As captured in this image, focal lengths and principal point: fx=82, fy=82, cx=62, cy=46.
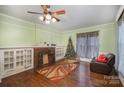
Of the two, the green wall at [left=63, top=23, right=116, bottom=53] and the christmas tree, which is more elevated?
the green wall at [left=63, top=23, right=116, bottom=53]

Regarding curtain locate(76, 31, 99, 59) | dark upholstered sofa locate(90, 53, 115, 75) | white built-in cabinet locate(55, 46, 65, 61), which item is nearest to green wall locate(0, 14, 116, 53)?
curtain locate(76, 31, 99, 59)

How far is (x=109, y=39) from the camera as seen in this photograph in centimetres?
415

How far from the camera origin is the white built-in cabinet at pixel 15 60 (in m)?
2.69

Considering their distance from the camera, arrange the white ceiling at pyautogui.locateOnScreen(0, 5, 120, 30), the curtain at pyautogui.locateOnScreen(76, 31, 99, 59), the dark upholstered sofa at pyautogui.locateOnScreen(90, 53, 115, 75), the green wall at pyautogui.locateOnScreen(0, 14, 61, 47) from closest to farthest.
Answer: the white ceiling at pyautogui.locateOnScreen(0, 5, 120, 30), the dark upholstered sofa at pyautogui.locateOnScreen(90, 53, 115, 75), the green wall at pyautogui.locateOnScreen(0, 14, 61, 47), the curtain at pyautogui.locateOnScreen(76, 31, 99, 59)

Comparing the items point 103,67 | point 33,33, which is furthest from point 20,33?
point 103,67

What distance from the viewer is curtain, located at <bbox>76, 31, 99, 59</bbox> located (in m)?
4.79

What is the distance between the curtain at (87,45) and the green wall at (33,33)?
0.26m

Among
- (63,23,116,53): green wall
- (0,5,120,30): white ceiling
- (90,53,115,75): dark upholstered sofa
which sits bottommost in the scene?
(90,53,115,75): dark upholstered sofa

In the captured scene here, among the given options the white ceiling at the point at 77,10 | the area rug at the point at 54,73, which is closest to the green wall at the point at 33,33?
the white ceiling at the point at 77,10

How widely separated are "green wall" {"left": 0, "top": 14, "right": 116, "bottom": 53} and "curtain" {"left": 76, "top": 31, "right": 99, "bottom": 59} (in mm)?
261

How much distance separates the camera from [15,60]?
309 centimetres

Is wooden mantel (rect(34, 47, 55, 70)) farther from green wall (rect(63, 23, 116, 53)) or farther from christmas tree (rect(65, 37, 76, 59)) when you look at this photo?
green wall (rect(63, 23, 116, 53))
